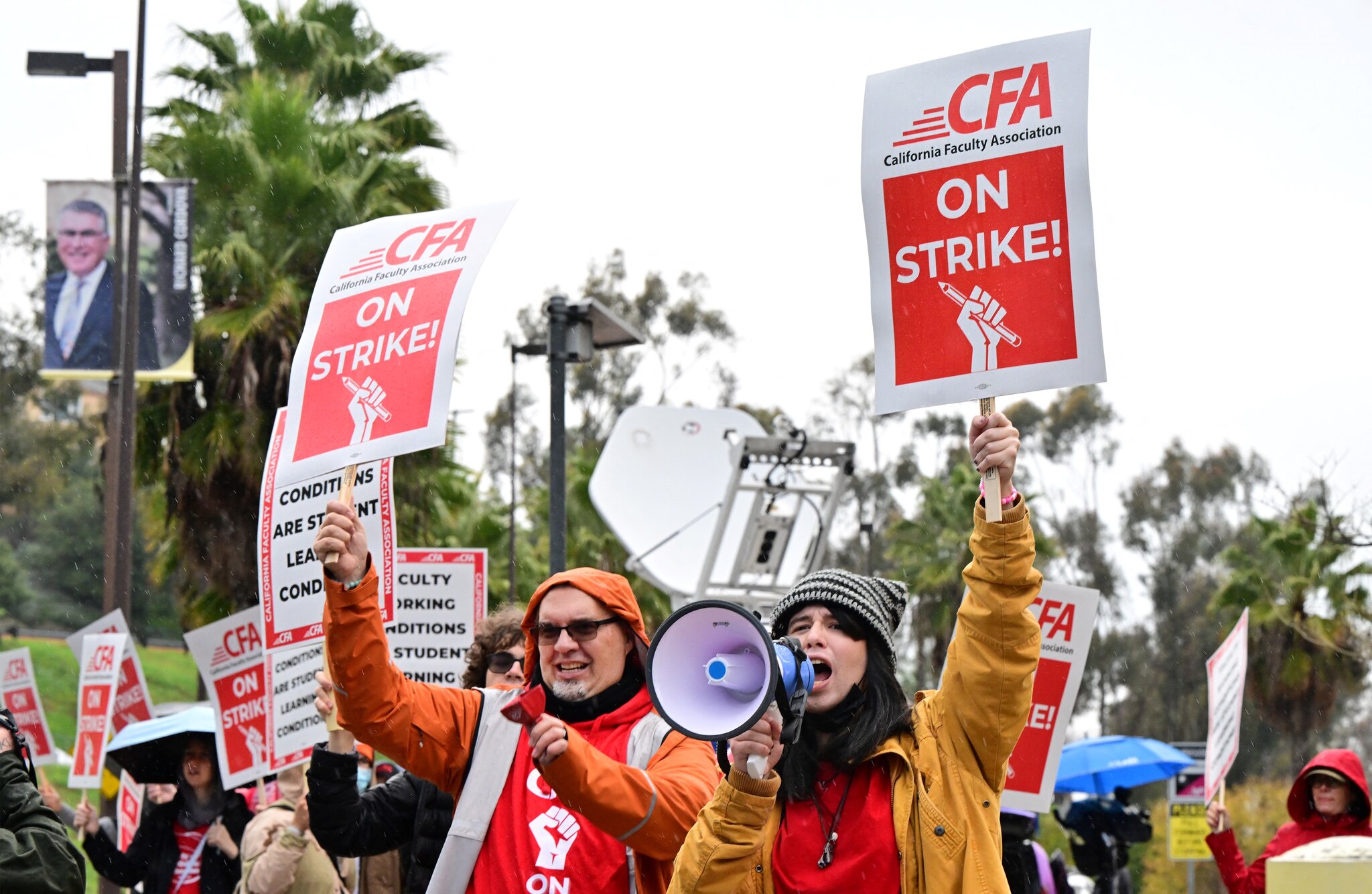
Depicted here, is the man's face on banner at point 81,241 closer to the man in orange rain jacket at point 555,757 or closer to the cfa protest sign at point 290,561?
the cfa protest sign at point 290,561

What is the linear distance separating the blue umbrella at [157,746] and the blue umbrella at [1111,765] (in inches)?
370

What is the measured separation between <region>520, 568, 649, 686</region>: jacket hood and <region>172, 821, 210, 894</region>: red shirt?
3274 millimetres

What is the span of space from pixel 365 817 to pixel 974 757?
1.75 metres

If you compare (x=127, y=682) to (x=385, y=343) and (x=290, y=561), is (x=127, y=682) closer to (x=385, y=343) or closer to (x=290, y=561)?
(x=290, y=561)

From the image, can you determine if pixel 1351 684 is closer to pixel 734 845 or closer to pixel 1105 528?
pixel 1105 528

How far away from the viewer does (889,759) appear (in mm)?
3127

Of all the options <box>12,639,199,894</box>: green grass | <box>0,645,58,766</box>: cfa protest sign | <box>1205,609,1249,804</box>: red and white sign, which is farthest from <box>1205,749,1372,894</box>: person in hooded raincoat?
<box>12,639,199,894</box>: green grass

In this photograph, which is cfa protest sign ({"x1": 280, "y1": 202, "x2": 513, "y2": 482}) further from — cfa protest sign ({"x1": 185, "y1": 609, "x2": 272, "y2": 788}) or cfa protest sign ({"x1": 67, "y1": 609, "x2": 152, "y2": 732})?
cfa protest sign ({"x1": 67, "y1": 609, "x2": 152, "y2": 732})

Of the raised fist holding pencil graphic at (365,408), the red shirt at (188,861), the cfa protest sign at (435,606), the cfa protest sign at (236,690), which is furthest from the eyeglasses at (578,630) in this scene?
the cfa protest sign at (435,606)

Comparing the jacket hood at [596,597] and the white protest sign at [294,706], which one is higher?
the jacket hood at [596,597]

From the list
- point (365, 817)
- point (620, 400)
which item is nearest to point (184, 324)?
point (365, 817)

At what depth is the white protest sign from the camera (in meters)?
6.01

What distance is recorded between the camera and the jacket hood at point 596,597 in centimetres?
376

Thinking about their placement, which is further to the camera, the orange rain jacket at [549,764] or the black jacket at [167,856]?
the black jacket at [167,856]
